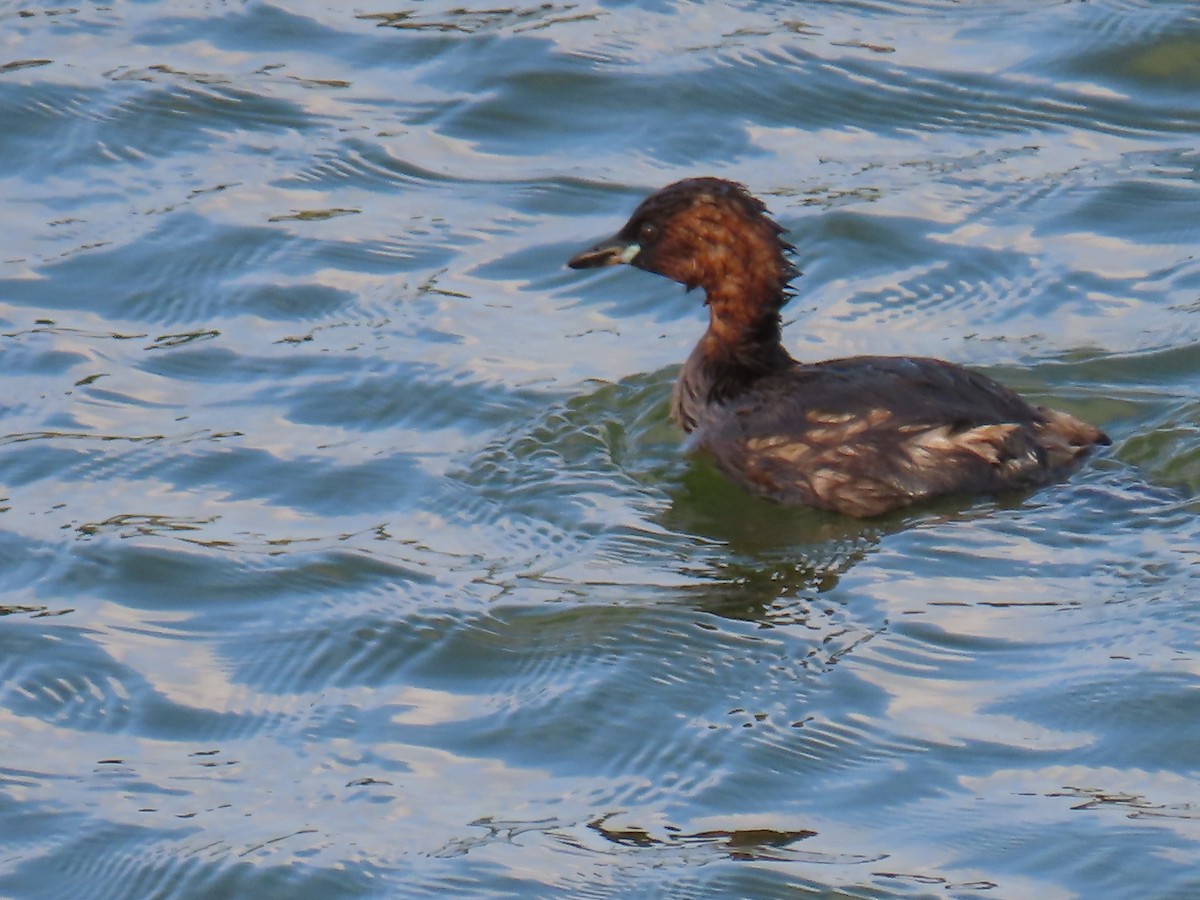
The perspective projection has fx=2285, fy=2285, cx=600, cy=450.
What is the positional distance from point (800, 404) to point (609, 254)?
1.17 metres

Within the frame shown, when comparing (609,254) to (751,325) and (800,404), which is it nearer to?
(751,325)

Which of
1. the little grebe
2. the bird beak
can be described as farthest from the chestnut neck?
the bird beak

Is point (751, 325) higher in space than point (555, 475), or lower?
higher

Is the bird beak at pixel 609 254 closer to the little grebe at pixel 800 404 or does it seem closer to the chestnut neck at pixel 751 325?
the little grebe at pixel 800 404

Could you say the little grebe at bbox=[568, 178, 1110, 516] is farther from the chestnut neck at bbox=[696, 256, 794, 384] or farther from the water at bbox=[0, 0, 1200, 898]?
the water at bbox=[0, 0, 1200, 898]

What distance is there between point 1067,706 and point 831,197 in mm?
4627

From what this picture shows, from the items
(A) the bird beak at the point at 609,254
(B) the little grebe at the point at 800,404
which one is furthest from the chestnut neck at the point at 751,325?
(A) the bird beak at the point at 609,254

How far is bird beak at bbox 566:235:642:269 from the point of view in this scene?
9023 millimetres

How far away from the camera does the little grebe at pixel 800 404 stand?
8070 millimetres

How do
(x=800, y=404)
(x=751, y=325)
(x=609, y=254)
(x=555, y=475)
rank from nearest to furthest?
(x=800, y=404), (x=555, y=475), (x=751, y=325), (x=609, y=254)

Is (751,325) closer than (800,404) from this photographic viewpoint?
No

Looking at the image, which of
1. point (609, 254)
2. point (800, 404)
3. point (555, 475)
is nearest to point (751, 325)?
point (800, 404)

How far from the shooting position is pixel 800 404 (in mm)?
8352

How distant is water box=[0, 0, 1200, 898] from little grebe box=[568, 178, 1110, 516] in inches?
5.0
